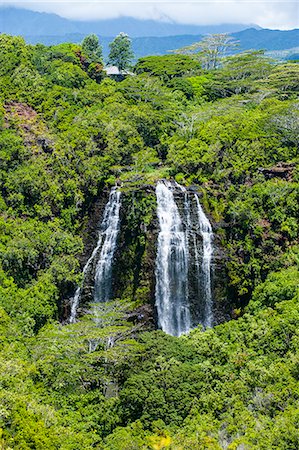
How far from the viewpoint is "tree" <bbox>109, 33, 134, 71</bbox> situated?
65.6 m

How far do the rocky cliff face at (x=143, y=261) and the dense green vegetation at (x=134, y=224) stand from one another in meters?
0.59

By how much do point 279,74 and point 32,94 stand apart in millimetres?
28538

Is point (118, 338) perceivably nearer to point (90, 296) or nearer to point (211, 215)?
point (90, 296)

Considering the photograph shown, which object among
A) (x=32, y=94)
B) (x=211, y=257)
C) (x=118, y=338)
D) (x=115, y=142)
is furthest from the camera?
(x=32, y=94)

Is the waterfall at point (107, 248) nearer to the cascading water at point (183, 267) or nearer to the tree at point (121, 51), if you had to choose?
the cascading water at point (183, 267)

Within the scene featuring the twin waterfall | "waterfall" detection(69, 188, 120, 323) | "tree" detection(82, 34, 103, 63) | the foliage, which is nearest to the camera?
the twin waterfall

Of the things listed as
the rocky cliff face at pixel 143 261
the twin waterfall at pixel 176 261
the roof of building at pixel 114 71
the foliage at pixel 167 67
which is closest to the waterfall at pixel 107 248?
the twin waterfall at pixel 176 261

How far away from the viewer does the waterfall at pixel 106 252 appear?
3500cm

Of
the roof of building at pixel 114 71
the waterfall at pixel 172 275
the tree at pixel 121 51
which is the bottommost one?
the waterfall at pixel 172 275

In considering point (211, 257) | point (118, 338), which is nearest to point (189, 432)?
point (118, 338)

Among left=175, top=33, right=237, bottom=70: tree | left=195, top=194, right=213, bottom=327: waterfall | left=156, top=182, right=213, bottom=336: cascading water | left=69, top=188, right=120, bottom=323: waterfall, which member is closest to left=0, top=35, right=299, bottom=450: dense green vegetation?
left=195, top=194, right=213, bottom=327: waterfall

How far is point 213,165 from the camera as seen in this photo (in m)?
39.1

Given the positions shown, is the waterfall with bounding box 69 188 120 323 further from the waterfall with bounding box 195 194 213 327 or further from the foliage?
the foliage

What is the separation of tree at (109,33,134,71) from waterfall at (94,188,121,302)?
34468 millimetres
